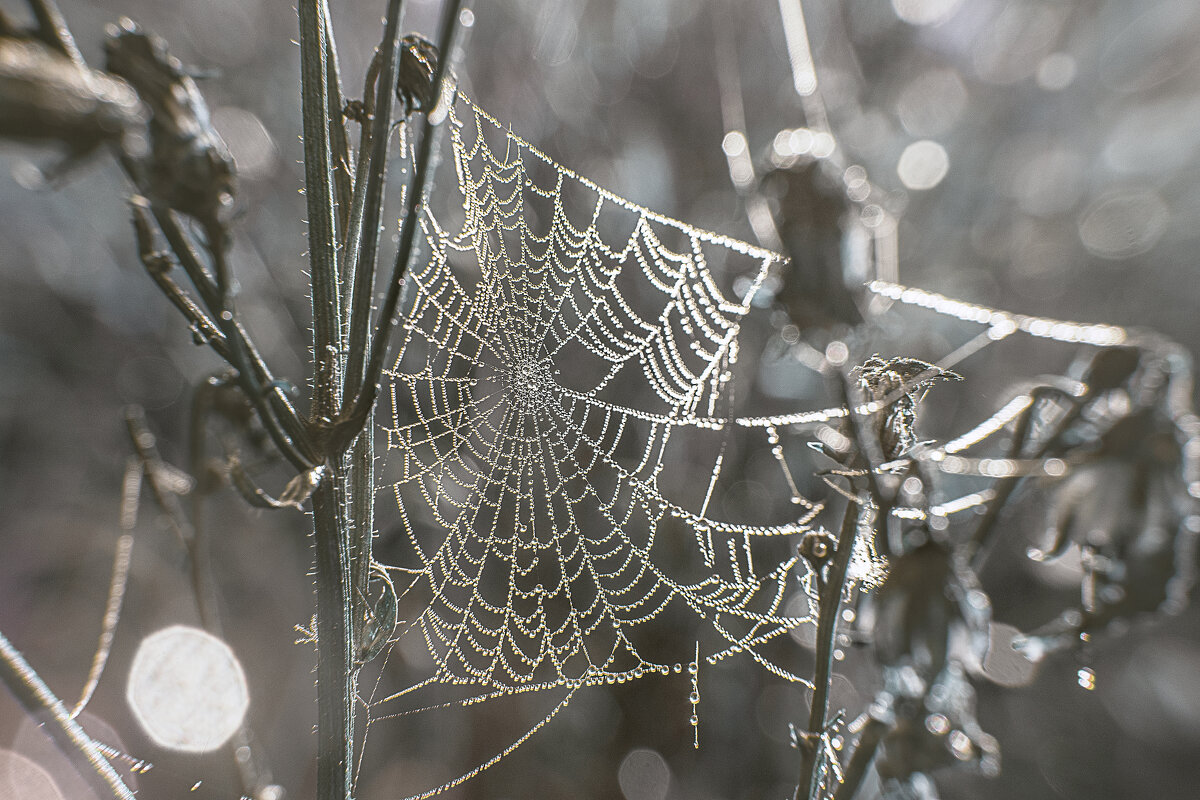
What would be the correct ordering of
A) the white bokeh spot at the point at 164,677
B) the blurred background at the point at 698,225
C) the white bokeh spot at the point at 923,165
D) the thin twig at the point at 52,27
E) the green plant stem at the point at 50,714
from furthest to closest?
the white bokeh spot at the point at 923,165
the blurred background at the point at 698,225
the white bokeh spot at the point at 164,677
the green plant stem at the point at 50,714
the thin twig at the point at 52,27

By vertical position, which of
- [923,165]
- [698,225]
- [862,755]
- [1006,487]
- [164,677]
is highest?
[923,165]

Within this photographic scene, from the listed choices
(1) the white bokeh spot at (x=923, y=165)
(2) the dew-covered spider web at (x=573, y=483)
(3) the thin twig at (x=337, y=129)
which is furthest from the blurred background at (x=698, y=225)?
(3) the thin twig at (x=337, y=129)

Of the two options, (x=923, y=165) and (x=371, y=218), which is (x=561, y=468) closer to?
(x=923, y=165)

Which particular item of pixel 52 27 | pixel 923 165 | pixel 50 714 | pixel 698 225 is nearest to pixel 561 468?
pixel 698 225

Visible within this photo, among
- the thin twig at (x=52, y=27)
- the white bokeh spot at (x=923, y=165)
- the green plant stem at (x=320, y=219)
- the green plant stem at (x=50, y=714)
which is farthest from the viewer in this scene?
the white bokeh spot at (x=923, y=165)

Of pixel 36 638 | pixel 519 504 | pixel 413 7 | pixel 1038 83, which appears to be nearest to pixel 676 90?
pixel 413 7

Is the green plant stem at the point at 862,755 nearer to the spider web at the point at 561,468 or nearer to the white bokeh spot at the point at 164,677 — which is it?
the white bokeh spot at the point at 164,677

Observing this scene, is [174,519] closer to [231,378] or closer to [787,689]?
[231,378]
